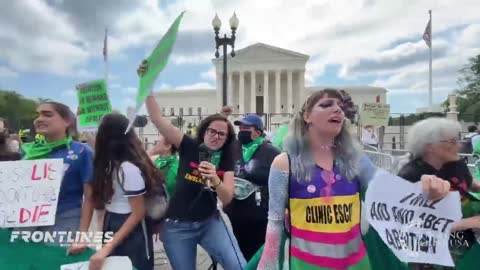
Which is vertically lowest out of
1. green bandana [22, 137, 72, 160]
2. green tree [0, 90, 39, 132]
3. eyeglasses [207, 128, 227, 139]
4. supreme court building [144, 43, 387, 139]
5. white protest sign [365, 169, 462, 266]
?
white protest sign [365, 169, 462, 266]

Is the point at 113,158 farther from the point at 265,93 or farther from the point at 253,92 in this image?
the point at 253,92

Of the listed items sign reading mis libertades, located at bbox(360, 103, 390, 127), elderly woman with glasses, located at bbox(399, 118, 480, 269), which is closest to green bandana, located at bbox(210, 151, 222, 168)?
elderly woman with glasses, located at bbox(399, 118, 480, 269)

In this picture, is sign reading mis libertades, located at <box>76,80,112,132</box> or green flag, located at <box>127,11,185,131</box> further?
sign reading mis libertades, located at <box>76,80,112,132</box>

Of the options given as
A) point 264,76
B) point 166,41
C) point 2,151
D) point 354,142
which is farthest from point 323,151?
point 264,76

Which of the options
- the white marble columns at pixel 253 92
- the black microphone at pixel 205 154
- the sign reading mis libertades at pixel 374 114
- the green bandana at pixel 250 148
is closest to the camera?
the black microphone at pixel 205 154

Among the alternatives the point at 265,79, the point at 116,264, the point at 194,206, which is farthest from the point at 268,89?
the point at 116,264

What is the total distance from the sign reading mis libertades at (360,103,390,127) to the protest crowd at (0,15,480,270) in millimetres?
10632

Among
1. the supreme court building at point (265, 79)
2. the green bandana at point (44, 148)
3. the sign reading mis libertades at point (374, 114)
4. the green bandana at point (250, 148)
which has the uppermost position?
the supreme court building at point (265, 79)

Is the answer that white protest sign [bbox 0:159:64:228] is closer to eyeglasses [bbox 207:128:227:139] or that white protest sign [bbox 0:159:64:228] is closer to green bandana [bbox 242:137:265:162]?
eyeglasses [bbox 207:128:227:139]

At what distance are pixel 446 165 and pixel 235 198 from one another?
2021 mm

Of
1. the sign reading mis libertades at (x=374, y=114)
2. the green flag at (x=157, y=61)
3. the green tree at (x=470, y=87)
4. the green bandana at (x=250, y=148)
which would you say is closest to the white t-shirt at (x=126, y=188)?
the green flag at (x=157, y=61)

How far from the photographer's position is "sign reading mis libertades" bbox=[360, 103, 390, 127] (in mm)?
14195

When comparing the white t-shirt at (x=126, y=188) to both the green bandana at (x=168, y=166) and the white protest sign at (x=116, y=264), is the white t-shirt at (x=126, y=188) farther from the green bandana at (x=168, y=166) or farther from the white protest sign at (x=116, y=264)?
the green bandana at (x=168, y=166)

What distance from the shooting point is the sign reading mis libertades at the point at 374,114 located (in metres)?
14.2
